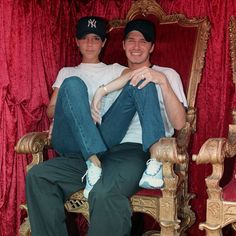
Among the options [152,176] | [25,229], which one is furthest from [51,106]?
[152,176]

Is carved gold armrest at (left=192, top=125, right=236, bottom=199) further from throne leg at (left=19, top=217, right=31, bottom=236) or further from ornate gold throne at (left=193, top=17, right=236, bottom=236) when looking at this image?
throne leg at (left=19, top=217, right=31, bottom=236)

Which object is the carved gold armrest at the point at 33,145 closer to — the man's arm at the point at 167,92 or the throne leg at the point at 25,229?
the throne leg at the point at 25,229

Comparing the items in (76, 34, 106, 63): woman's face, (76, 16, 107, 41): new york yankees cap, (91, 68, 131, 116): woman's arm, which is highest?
(76, 16, 107, 41): new york yankees cap

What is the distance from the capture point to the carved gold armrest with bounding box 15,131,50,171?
233cm

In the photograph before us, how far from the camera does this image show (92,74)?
2.78 m

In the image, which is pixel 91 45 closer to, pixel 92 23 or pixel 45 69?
pixel 92 23

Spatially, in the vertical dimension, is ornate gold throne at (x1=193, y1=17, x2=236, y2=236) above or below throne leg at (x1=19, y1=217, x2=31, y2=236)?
above

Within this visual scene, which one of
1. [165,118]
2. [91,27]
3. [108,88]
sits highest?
[91,27]

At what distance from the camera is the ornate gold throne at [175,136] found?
2.09 meters

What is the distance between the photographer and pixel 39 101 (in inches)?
105

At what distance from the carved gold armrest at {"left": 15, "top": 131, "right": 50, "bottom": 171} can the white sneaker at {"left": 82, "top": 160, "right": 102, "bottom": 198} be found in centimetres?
37

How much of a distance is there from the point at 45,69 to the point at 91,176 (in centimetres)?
93

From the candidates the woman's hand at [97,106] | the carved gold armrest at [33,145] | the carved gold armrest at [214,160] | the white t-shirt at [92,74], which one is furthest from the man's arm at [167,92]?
the carved gold armrest at [33,145]

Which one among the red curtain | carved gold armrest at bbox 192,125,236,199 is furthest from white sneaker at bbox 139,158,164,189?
the red curtain
